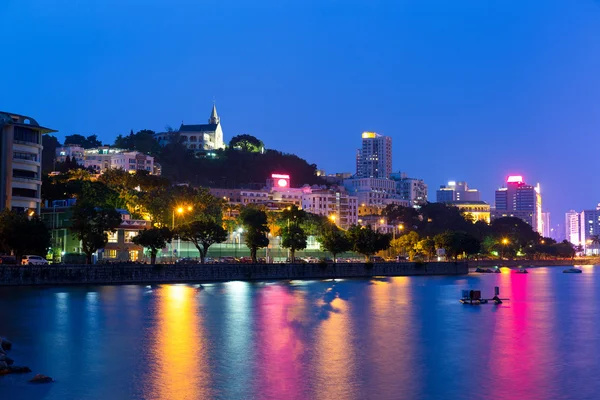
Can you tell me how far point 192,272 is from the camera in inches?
3799

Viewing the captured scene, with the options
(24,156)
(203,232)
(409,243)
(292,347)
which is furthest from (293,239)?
(292,347)

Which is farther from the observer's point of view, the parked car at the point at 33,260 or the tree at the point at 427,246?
the tree at the point at 427,246

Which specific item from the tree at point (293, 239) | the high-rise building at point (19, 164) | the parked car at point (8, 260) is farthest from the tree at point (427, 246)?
the parked car at point (8, 260)

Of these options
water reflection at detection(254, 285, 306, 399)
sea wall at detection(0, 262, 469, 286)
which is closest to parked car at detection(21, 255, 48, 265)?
sea wall at detection(0, 262, 469, 286)

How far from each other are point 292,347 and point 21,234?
46.5 meters

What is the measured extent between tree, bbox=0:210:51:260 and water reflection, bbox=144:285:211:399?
72.4 ft

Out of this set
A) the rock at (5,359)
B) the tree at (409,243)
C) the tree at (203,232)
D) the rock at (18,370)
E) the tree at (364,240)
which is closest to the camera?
the rock at (18,370)

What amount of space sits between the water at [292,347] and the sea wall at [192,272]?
2.23 metres

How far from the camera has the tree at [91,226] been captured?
3430 inches

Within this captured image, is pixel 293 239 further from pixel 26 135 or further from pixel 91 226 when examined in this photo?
pixel 26 135

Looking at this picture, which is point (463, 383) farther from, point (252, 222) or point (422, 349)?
point (252, 222)

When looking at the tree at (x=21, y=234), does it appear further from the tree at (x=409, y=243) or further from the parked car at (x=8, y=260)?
the tree at (x=409, y=243)

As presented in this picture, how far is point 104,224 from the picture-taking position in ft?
294

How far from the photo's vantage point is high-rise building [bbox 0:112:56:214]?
98.8 meters
